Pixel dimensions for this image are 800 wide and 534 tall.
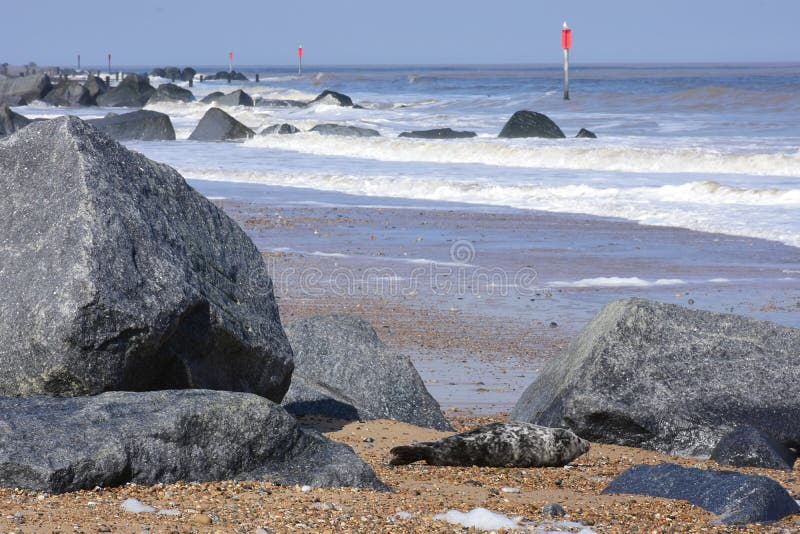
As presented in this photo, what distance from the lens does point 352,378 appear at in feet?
18.5

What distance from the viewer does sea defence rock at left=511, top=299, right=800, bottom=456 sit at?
5.08 m

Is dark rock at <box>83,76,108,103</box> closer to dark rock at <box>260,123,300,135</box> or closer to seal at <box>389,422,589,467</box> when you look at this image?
dark rock at <box>260,123,300,135</box>

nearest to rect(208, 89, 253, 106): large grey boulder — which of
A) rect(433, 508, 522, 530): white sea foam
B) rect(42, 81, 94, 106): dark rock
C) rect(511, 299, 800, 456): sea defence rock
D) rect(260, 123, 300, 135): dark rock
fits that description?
rect(42, 81, 94, 106): dark rock

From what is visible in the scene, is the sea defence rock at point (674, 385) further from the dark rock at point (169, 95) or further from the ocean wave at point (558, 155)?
the dark rock at point (169, 95)

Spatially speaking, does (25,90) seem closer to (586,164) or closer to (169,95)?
(169,95)

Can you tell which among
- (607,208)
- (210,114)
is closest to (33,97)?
(210,114)

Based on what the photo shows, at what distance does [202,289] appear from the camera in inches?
Result: 165

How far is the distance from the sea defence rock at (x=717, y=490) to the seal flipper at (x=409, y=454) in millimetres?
782

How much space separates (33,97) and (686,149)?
1550 inches

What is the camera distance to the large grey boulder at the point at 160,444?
11.1 ft

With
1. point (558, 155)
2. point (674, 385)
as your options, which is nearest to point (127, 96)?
point (558, 155)

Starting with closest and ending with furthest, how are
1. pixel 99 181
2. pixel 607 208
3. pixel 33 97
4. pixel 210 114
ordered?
pixel 99 181, pixel 607 208, pixel 210 114, pixel 33 97

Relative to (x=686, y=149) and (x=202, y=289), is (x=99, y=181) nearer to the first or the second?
(x=202, y=289)

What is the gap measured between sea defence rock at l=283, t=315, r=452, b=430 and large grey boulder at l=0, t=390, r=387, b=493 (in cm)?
140
